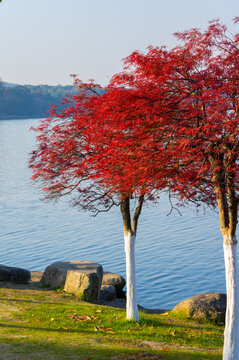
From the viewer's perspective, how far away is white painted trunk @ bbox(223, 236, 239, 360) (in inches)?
411

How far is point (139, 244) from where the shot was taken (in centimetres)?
3102

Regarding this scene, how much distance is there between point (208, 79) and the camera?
32.7 feet

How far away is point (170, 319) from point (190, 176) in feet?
22.1

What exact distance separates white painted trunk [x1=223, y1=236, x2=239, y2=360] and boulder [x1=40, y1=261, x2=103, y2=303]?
7.78m

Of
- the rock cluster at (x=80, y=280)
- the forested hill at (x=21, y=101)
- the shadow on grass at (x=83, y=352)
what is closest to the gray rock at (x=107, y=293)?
the rock cluster at (x=80, y=280)

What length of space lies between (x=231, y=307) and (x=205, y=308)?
6086mm

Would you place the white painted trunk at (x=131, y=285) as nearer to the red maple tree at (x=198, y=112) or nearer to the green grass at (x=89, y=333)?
the green grass at (x=89, y=333)

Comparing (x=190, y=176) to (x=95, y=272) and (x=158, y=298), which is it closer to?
(x=95, y=272)

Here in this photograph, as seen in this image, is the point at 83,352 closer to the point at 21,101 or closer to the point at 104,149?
the point at 104,149

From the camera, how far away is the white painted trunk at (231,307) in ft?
34.2

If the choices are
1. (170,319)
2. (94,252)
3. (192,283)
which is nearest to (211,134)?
(170,319)

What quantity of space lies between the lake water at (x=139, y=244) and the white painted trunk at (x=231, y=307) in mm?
10911

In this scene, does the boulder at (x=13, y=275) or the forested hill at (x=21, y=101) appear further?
the forested hill at (x=21, y=101)

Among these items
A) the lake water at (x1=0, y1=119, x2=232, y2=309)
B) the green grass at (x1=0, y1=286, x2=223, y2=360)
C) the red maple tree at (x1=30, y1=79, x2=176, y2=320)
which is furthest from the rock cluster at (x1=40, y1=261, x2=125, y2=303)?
the lake water at (x1=0, y1=119, x2=232, y2=309)
